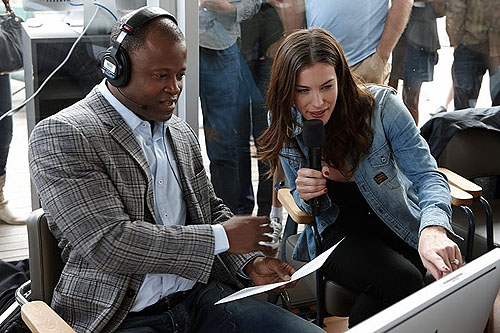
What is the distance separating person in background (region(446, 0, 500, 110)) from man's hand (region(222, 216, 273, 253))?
2.14 m

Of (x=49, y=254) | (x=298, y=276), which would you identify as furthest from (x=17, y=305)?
(x=298, y=276)

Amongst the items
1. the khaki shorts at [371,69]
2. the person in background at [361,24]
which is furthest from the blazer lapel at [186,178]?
the khaki shorts at [371,69]

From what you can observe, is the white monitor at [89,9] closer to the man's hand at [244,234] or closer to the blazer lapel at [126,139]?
the blazer lapel at [126,139]

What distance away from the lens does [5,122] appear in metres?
2.69

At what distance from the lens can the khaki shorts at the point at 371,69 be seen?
10.4 ft

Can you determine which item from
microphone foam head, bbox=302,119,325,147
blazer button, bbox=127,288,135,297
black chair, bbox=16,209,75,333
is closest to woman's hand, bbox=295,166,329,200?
microphone foam head, bbox=302,119,325,147

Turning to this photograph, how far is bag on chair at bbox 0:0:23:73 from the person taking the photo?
2.58 metres

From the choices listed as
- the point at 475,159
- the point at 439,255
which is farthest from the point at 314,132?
the point at 475,159

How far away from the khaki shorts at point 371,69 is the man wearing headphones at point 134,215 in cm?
149

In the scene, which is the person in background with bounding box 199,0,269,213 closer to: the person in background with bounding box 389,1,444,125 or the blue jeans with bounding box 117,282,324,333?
the person in background with bounding box 389,1,444,125

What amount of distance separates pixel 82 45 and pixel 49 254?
1182 millimetres

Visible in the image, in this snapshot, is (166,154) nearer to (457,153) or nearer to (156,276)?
(156,276)

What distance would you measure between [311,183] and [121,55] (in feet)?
2.15

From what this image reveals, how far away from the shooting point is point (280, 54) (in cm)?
223
